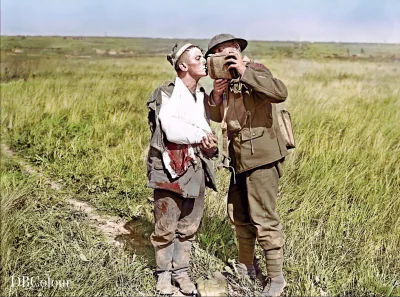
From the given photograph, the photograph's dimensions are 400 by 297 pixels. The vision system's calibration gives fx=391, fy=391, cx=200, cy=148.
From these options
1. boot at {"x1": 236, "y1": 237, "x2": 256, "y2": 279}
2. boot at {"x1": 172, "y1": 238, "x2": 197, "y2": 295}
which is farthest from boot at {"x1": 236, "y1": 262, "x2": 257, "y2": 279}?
boot at {"x1": 172, "y1": 238, "x2": 197, "y2": 295}

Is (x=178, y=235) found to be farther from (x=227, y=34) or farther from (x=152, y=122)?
(x=227, y=34)

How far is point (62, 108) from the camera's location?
22.6 feet

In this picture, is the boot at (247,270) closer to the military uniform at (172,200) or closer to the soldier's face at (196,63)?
the military uniform at (172,200)

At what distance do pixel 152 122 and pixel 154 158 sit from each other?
23cm

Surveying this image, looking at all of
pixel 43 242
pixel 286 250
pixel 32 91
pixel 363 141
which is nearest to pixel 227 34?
pixel 286 250

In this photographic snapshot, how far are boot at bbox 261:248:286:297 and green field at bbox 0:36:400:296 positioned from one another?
0.09m

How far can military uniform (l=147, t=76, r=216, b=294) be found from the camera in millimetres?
2447

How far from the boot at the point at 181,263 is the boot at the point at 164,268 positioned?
0.04 m

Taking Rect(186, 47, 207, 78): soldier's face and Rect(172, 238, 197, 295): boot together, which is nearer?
Rect(186, 47, 207, 78): soldier's face

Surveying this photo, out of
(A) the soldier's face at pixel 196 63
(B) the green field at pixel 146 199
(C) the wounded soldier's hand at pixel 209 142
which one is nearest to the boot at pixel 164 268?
(B) the green field at pixel 146 199

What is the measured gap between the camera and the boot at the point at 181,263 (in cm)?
268

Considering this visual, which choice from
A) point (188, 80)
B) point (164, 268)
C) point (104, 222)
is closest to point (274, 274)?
point (164, 268)

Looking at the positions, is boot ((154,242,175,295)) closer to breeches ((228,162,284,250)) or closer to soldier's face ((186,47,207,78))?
breeches ((228,162,284,250))

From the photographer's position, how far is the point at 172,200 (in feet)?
8.24
